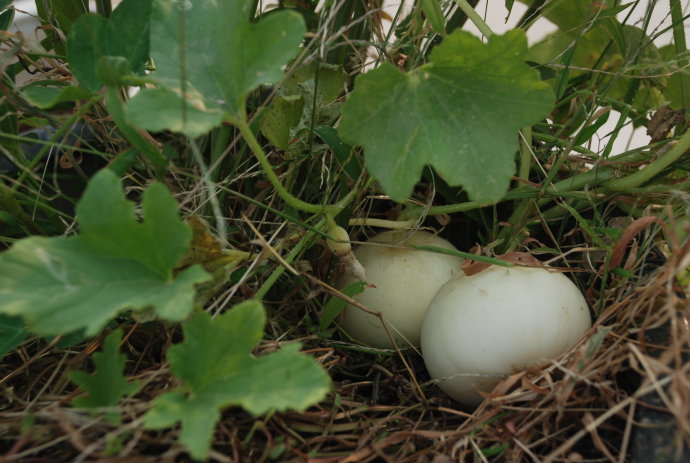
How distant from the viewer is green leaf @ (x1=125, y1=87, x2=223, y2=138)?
1.78 ft

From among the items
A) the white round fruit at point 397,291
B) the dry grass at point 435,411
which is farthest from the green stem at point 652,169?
the white round fruit at point 397,291

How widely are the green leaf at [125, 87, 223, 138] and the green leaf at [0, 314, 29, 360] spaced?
9.6 inches

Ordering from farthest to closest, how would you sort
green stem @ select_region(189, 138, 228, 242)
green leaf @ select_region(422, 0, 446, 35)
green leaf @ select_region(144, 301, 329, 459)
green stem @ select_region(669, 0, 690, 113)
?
green stem @ select_region(669, 0, 690, 113) → green leaf @ select_region(422, 0, 446, 35) → green stem @ select_region(189, 138, 228, 242) → green leaf @ select_region(144, 301, 329, 459)

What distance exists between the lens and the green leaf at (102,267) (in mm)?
488

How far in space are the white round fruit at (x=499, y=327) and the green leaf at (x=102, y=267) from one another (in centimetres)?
29

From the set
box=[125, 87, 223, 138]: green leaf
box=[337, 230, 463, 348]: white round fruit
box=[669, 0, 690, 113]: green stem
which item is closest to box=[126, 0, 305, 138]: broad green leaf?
box=[125, 87, 223, 138]: green leaf

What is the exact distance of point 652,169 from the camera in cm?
74

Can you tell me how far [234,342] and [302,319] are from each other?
0.87 feet

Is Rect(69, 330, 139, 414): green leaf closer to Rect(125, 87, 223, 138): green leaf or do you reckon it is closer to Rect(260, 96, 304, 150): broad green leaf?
Rect(125, 87, 223, 138): green leaf

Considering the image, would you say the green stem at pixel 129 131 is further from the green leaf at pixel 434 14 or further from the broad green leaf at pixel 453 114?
the green leaf at pixel 434 14

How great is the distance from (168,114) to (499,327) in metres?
0.38

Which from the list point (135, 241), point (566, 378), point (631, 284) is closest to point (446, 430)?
point (566, 378)

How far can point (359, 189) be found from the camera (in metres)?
0.77

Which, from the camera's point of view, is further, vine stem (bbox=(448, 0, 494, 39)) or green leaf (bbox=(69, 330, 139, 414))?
vine stem (bbox=(448, 0, 494, 39))
